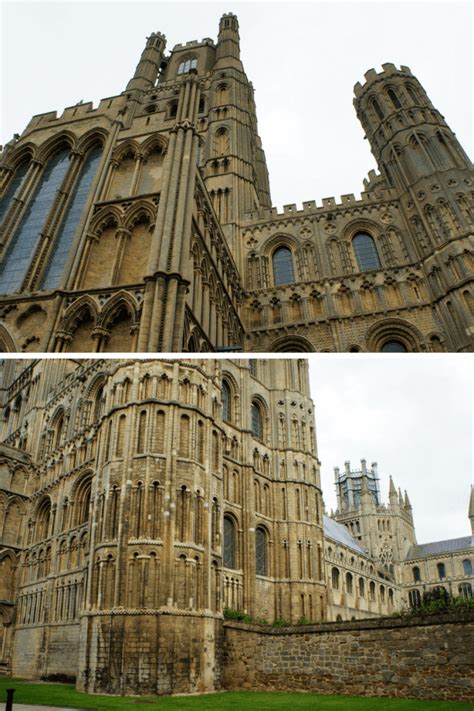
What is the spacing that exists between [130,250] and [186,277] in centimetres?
384

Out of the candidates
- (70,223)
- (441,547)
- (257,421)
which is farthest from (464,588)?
(70,223)

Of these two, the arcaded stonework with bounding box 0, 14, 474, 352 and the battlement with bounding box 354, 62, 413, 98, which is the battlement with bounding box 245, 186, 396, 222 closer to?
the arcaded stonework with bounding box 0, 14, 474, 352

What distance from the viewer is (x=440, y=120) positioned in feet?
111

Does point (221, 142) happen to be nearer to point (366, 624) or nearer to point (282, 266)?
point (282, 266)

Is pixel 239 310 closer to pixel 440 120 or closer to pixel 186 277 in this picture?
pixel 186 277

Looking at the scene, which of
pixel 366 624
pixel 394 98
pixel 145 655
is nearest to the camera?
pixel 145 655

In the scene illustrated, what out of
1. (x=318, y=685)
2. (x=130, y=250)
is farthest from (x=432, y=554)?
(x=130, y=250)

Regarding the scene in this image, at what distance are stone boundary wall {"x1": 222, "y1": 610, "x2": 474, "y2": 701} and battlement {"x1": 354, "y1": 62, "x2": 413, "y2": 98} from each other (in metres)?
Result: 35.7

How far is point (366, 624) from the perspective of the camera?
1698 centimetres

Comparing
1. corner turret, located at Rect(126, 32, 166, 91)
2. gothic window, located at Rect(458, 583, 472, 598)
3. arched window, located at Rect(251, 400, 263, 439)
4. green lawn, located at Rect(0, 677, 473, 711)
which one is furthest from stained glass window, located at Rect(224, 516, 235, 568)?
gothic window, located at Rect(458, 583, 472, 598)

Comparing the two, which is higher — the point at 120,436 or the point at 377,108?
the point at 377,108

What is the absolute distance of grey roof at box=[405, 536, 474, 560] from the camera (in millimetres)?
84188

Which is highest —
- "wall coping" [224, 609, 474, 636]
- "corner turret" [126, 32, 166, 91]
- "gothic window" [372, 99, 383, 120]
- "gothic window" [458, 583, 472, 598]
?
"corner turret" [126, 32, 166, 91]

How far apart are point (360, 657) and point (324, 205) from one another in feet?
87.0
